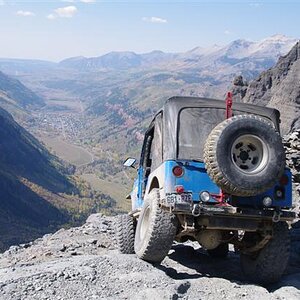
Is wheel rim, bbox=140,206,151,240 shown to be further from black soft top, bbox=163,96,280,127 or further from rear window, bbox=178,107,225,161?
black soft top, bbox=163,96,280,127

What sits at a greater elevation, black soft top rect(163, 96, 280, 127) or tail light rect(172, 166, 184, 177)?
black soft top rect(163, 96, 280, 127)

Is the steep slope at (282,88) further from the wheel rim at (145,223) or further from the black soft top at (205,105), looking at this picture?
the wheel rim at (145,223)

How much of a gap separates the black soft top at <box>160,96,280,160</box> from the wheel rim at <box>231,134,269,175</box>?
888mm

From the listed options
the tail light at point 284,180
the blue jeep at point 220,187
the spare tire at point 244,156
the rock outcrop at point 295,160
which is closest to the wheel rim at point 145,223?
the blue jeep at point 220,187

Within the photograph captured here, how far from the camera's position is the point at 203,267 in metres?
10.4

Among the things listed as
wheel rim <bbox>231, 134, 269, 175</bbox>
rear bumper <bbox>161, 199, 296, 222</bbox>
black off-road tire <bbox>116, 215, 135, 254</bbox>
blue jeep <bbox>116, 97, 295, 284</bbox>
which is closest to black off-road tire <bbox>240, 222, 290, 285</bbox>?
blue jeep <bbox>116, 97, 295, 284</bbox>

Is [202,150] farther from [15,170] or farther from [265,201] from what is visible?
[15,170]

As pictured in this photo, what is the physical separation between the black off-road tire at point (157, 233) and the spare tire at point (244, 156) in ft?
3.66

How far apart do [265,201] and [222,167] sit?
116 centimetres

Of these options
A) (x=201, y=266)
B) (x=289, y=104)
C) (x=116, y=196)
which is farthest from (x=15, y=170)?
(x=201, y=266)

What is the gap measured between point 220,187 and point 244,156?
0.64m

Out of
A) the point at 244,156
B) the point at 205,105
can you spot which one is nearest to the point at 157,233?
the point at 244,156

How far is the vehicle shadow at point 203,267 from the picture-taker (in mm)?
9125

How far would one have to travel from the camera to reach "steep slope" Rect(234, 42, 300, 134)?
70562mm
